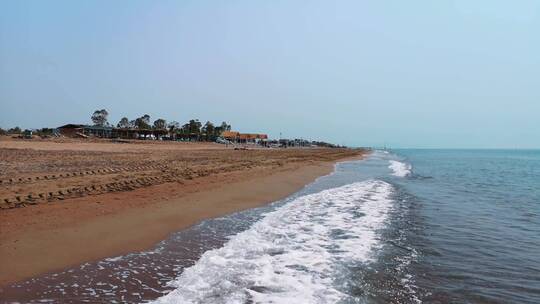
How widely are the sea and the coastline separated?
477 millimetres

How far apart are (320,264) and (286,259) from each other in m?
0.63

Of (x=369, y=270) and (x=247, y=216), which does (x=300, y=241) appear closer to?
(x=369, y=270)

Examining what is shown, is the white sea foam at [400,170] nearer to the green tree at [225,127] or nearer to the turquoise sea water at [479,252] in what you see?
the turquoise sea water at [479,252]

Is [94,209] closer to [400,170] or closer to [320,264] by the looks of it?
[320,264]

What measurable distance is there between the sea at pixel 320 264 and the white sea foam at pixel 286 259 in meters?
0.02

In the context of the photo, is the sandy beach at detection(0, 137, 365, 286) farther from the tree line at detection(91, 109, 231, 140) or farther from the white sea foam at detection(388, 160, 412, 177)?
the tree line at detection(91, 109, 231, 140)

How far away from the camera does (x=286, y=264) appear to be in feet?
23.2

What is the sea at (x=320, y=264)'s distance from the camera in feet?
18.4

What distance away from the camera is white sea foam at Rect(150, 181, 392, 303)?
5.62m

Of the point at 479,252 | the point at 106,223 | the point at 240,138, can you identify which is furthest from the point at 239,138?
the point at 479,252

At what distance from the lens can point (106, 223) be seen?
919cm

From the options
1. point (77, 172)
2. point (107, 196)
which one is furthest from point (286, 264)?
point (77, 172)

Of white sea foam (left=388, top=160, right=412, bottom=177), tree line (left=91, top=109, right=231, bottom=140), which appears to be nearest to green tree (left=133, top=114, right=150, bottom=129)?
tree line (left=91, top=109, right=231, bottom=140)

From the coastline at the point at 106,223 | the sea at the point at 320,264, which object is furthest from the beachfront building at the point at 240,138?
the sea at the point at 320,264
